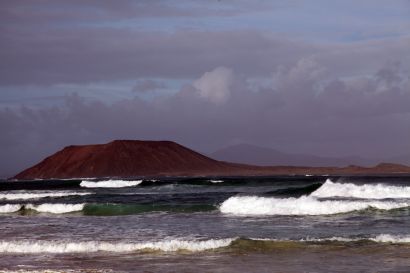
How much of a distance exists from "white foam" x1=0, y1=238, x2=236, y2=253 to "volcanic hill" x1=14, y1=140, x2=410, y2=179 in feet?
320

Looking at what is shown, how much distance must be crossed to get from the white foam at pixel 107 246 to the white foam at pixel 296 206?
466 inches

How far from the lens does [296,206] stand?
3053 cm

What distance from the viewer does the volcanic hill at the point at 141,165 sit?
120562mm

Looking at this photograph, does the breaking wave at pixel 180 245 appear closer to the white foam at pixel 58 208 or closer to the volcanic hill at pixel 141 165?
the white foam at pixel 58 208

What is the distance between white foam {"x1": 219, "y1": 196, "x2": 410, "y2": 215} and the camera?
98.0ft

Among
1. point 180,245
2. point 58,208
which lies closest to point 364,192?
point 58,208

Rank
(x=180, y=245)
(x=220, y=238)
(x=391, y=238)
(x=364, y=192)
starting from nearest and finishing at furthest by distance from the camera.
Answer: (x=180, y=245), (x=391, y=238), (x=220, y=238), (x=364, y=192)

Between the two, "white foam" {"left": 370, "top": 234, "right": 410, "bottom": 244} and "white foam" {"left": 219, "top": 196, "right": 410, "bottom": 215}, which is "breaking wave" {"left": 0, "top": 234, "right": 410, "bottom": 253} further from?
"white foam" {"left": 219, "top": 196, "right": 410, "bottom": 215}

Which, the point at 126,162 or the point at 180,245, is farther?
the point at 126,162

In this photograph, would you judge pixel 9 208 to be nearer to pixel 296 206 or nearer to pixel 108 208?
pixel 108 208

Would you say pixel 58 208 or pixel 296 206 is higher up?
pixel 58 208

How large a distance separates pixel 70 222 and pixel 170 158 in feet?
324

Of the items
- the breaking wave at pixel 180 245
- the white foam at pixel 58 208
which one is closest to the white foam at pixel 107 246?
the breaking wave at pixel 180 245

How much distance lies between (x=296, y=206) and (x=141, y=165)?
9368 cm
